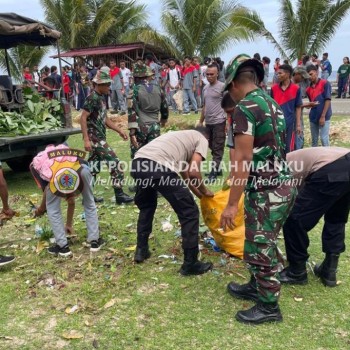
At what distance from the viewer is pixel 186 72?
551 inches

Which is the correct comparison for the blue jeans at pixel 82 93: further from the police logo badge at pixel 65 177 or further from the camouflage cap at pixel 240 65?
the camouflage cap at pixel 240 65

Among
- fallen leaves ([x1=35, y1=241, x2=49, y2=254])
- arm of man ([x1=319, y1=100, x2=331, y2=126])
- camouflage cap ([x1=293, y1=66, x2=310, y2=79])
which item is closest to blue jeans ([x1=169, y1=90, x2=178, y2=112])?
camouflage cap ([x1=293, y1=66, x2=310, y2=79])

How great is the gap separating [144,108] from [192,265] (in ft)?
9.31

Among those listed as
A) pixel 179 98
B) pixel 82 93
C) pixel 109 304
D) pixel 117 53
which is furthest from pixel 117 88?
pixel 109 304

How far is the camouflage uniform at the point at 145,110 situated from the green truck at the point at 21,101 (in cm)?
193

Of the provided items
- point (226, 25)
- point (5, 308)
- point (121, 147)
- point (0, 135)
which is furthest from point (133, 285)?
point (226, 25)

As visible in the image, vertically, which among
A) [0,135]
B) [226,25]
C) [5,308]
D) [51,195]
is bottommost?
[5,308]

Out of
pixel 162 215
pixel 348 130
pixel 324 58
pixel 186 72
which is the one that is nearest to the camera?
pixel 162 215

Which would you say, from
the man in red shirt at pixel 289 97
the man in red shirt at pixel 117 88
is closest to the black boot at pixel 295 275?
the man in red shirt at pixel 289 97

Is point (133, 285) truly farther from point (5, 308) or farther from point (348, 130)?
point (348, 130)

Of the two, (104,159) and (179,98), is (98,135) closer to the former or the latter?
(104,159)

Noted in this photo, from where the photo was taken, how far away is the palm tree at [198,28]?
18469 mm

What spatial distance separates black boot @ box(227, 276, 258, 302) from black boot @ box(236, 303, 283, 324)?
0.90 feet

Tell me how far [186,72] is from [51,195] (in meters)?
10.6
